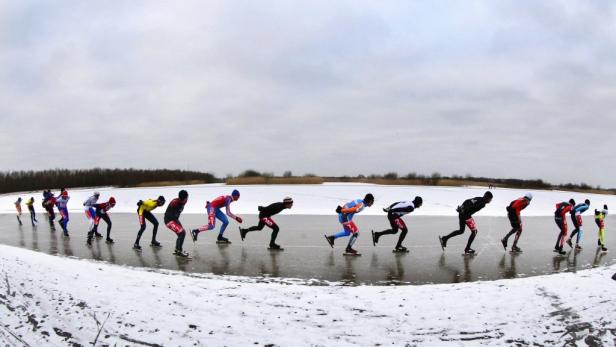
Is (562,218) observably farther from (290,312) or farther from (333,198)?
(333,198)

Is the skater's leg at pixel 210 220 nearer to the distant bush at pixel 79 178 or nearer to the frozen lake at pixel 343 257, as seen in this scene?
the frozen lake at pixel 343 257

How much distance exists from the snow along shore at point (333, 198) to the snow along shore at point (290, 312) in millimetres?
20376

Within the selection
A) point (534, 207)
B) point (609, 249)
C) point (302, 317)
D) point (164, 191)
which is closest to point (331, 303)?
point (302, 317)

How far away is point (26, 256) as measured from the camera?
30.1 ft

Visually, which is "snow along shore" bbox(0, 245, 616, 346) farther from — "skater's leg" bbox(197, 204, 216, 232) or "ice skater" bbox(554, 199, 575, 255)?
"skater's leg" bbox(197, 204, 216, 232)

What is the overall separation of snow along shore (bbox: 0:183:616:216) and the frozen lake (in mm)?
13076

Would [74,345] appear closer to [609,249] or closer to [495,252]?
[495,252]

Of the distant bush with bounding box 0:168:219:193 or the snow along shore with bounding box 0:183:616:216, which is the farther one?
the distant bush with bounding box 0:168:219:193

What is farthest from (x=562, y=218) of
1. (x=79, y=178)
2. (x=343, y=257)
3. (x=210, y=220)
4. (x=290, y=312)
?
(x=79, y=178)

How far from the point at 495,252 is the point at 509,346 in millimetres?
7302

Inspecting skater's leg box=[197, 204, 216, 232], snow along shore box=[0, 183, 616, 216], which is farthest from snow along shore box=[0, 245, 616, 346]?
snow along shore box=[0, 183, 616, 216]

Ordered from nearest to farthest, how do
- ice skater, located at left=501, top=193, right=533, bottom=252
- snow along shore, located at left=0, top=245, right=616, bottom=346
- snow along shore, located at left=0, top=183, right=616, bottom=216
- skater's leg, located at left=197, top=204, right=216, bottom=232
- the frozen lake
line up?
snow along shore, located at left=0, top=245, right=616, bottom=346 < the frozen lake < ice skater, located at left=501, top=193, right=533, bottom=252 < skater's leg, located at left=197, top=204, right=216, bottom=232 < snow along shore, located at left=0, top=183, right=616, bottom=216

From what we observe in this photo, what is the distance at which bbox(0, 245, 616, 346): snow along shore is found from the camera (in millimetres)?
5133

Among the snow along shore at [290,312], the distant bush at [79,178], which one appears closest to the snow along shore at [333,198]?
the snow along shore at [290,312]
